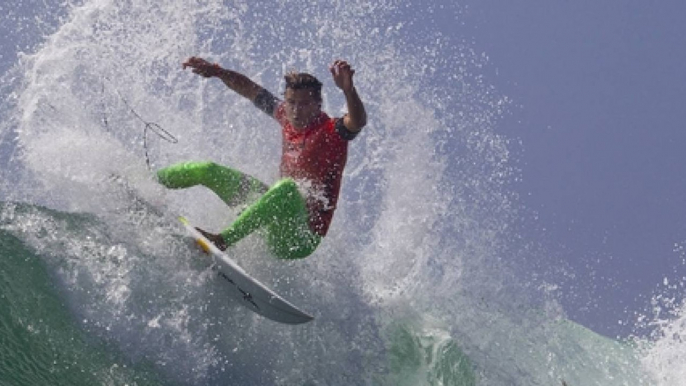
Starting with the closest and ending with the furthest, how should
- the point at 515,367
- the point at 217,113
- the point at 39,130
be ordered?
the point at 39,130 < the point at 515,367 < the point at 217,113

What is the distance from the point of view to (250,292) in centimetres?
534

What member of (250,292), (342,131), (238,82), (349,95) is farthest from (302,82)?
(250,292)

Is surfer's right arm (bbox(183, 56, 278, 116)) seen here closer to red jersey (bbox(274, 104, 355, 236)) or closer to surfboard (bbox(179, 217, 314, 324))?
red jersey (bbox(274, 104, 355, 236))

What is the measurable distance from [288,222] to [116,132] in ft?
7.01

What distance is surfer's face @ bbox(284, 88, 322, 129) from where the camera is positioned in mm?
5965

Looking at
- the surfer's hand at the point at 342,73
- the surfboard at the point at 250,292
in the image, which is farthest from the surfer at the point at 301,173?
the surfboard at the point at 250,292

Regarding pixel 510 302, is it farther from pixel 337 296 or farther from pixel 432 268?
pixel 337 296

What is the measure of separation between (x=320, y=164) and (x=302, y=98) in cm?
51

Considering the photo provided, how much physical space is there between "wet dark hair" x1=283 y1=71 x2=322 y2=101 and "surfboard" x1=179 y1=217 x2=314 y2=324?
1.32 meters

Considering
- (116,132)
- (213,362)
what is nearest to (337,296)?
(213,362)

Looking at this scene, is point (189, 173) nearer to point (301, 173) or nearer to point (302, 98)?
point (301, 173)

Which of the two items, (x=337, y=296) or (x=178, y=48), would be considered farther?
(x=178, y=48)

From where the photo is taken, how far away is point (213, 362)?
203 inches

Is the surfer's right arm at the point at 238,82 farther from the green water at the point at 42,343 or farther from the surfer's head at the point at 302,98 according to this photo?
the green water at the point at 42,343
